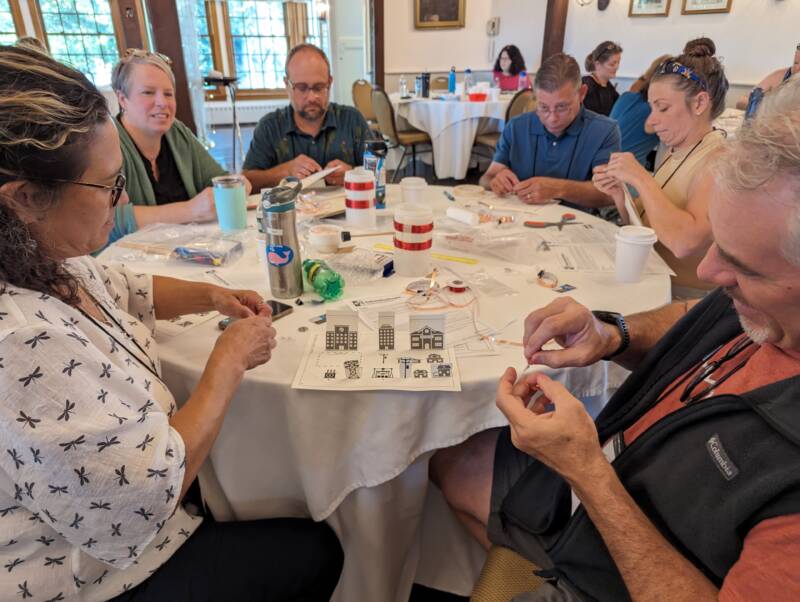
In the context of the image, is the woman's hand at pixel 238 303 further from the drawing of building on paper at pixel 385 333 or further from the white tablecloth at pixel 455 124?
the white tablecloth at pixel 455 124

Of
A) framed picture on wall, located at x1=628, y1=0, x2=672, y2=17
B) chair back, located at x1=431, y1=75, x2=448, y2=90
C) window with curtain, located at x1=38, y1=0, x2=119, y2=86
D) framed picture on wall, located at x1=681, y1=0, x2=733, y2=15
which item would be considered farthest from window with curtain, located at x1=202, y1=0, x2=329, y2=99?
framed picture on wall, located at x1=681, y1=0, x2=733, y2=15

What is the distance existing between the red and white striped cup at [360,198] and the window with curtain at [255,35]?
7300 mm

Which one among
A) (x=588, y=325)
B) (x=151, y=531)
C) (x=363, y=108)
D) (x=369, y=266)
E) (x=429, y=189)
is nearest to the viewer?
(x=151, y=531)

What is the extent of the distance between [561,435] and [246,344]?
1.94ft

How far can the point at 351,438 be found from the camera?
1.01 metres

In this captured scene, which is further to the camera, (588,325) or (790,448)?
(588,325)

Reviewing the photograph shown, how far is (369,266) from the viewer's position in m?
1.38

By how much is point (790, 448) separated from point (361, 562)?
888mm

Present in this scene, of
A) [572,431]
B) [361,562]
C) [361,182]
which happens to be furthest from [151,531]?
[361,182]

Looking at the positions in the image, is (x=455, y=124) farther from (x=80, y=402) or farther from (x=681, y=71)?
(x=80, y=402)

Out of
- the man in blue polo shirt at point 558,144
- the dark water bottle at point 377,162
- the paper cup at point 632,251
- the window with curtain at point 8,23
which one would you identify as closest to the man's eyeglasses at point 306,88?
the dark water bottle at point 377,162

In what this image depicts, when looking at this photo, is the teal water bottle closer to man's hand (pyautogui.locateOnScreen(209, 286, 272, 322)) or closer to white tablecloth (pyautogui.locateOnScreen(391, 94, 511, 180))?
man's hand (pyautogui.locateOnScreen(209, 286, 272, 322))

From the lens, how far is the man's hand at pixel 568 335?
1003mm

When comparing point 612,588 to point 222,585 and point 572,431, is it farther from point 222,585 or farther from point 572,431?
point 222,585
